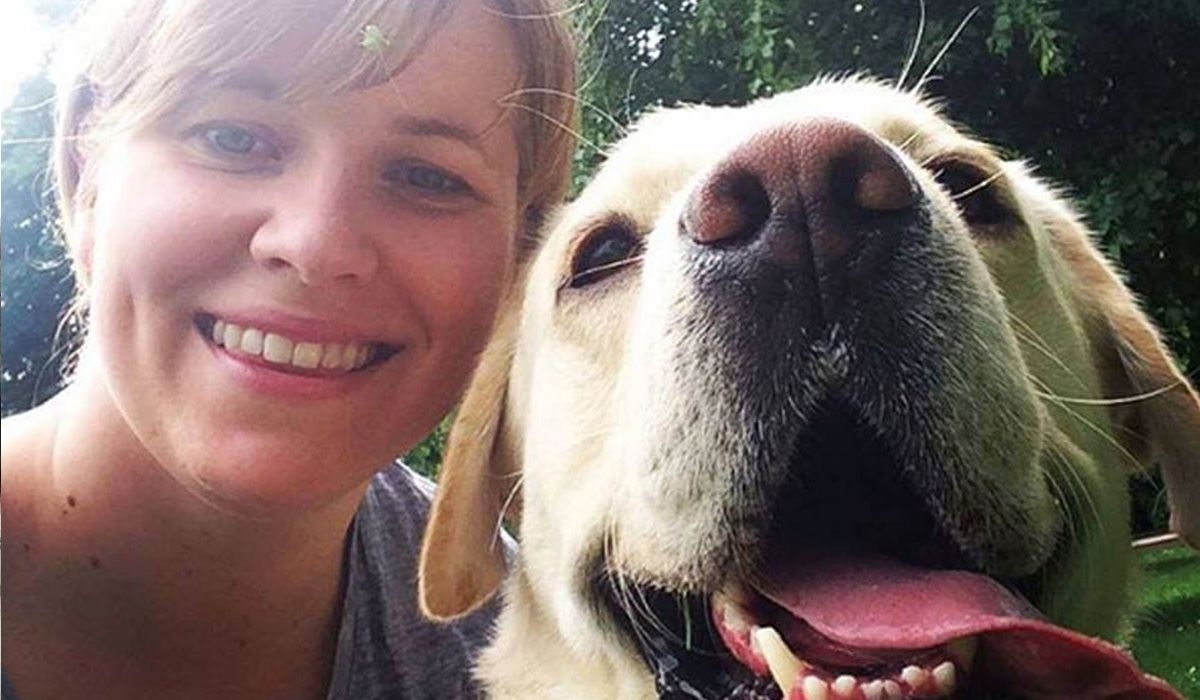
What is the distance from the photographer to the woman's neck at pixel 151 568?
127 cm

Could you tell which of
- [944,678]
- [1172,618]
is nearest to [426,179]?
[944,678]

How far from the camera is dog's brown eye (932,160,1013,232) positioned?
121 centimetres

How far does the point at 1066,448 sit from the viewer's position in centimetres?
120

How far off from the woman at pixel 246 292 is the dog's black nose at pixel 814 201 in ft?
1.47

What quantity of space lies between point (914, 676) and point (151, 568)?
0.79 m

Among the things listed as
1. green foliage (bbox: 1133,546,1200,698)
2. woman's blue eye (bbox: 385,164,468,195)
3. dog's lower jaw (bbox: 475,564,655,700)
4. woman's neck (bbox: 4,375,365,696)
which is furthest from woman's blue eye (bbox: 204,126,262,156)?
green foliage (bbox: 1133,546,1200,698)

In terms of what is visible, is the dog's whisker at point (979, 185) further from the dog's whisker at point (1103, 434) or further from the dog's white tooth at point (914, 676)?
the dog's white tooth at point (914, 676)

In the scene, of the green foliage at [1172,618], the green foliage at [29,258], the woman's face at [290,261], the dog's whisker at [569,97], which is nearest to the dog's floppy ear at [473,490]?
the woman's face at [290,261]

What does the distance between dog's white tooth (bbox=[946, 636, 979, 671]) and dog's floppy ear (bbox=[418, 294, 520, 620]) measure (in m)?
0.62

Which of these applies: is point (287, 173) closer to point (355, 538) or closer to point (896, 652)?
point (355, 538)

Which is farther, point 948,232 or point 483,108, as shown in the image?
point 483,108

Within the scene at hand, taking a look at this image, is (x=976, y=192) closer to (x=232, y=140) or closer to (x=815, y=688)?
(x=815, y=688)

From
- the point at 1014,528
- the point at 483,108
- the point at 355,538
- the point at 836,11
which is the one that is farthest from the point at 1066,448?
the point at 355,538

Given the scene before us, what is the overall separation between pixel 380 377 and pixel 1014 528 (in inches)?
25.1
